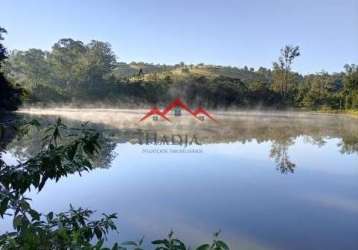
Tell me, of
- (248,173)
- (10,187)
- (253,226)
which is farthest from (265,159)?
(10,187)

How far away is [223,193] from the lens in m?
5.33

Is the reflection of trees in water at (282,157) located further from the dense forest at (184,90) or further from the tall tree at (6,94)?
the dense forest at (184,90)

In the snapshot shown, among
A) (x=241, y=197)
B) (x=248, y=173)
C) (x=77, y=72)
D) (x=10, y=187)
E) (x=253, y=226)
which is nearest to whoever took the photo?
(x=10, y=187)

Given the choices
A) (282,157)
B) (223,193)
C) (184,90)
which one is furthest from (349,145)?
(184,90)

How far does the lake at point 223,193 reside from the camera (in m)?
3.73

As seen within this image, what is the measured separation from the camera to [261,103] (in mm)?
30609

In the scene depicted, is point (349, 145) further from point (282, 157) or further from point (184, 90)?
point (184, 90)

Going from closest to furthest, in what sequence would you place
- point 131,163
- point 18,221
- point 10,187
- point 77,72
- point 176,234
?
point 18,221, point 10,187, point 176,234, point 131,163, point 77,72

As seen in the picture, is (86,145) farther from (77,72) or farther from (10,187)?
(77,72)

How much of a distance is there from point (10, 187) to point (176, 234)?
109 inches

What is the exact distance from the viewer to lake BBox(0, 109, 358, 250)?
373 centimetres

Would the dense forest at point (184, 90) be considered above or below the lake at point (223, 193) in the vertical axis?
above

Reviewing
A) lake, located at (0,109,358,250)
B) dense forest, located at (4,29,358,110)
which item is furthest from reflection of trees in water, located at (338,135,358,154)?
dense forest, located at (4,29,358,110)

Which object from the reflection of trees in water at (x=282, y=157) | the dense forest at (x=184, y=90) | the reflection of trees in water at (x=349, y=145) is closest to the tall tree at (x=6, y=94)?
the dense forest at (x=184, y=90)
